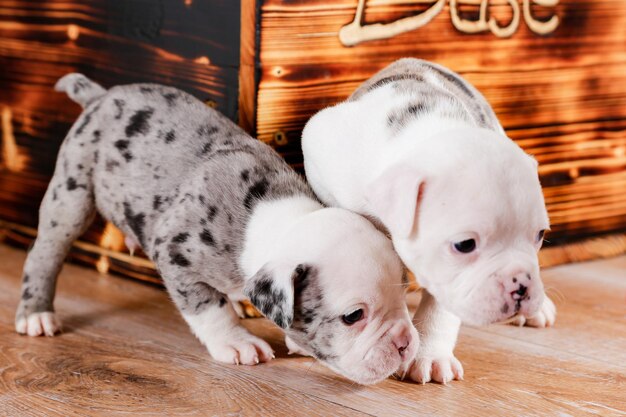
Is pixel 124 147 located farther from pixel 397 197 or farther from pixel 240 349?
pixel 397 197

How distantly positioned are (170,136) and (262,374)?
88 centimetres

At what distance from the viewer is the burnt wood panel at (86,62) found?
3426mm

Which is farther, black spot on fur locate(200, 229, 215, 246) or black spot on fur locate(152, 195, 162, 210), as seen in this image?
black spot on fur locate(152, 195, 162, 210)

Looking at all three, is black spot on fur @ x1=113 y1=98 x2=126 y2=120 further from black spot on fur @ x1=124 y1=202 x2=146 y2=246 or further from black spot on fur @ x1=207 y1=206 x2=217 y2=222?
black spot on fur @ x1=207 y1=206 x2=217 y2=222

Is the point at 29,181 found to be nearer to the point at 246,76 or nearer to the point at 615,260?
the point at 246,76

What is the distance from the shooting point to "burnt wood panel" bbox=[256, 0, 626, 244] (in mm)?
3338

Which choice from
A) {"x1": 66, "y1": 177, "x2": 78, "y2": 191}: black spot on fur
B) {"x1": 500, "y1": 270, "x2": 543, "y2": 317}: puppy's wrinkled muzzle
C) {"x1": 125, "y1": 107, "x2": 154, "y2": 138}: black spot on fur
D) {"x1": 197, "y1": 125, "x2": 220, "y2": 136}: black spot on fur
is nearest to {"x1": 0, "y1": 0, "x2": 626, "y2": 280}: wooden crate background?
{"x1": 197, "y1": 125, "x2": 220, "y2": 136}: black spot on fur

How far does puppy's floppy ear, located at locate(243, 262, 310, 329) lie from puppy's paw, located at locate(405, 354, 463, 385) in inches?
18.4

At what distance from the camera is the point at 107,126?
3254mm

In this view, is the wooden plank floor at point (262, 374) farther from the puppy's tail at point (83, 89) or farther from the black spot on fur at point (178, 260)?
the puppy's tail at point (83, 89)

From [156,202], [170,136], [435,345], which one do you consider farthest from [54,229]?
[435,345]

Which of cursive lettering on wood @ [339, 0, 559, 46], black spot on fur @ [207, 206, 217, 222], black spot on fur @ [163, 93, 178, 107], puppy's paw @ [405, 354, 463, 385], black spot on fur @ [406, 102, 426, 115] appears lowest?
puppy's paw @ [405, 354, 463, 385]

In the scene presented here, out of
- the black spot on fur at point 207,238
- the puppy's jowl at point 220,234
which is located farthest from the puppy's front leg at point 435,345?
the black spot on fur at point 207,238

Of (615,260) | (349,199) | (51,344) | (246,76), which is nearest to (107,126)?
(246,76)
